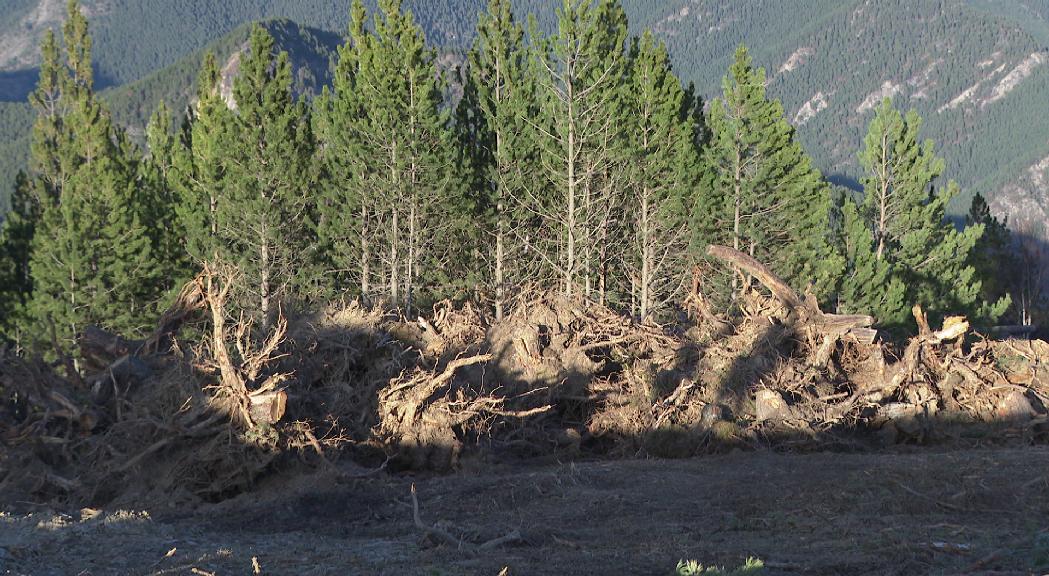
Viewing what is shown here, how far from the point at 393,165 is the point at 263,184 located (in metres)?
3.61

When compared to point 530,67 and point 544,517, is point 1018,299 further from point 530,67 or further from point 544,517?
point 544,517

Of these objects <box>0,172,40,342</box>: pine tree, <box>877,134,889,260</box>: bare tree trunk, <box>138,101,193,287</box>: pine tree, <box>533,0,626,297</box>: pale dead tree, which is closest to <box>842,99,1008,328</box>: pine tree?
<box>877,134,889,260</box>: bare tree trunk

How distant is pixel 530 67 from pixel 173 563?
74.4ft

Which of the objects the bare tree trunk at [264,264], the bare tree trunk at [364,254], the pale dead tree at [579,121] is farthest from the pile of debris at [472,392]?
the bare tree trunk at [364,254]

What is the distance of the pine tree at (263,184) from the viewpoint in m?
27.2

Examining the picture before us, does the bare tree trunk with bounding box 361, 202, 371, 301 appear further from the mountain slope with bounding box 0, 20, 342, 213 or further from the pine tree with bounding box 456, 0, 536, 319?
the mountain slope with bounding box 0, 20, 342, 213

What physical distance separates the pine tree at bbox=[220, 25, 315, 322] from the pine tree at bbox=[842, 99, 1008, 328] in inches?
629

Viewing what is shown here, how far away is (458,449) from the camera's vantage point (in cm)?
1087

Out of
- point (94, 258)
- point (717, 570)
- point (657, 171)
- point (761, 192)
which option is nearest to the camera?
point (717, 570)

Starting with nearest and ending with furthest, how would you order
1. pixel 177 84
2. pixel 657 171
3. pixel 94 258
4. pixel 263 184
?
pixel 263 184 → pixel 657 171 → pixel 94 258 → pixel 177 84

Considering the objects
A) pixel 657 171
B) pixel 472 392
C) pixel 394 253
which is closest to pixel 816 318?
pixel 472 392

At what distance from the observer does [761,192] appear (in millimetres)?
26766

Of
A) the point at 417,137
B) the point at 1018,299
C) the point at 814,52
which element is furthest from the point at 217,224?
the point at 814,52

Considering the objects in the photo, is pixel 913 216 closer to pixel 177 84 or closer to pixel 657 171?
pixel 657 171
